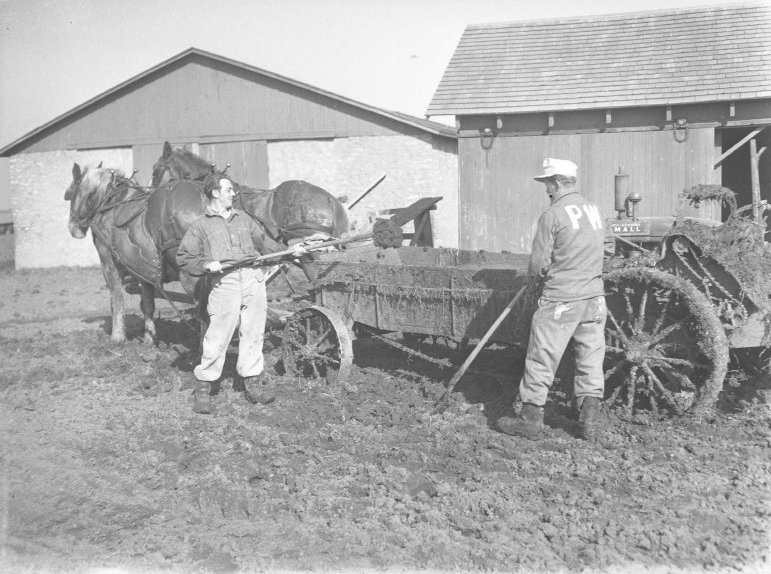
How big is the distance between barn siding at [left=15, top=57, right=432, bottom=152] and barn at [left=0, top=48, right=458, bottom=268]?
0.03 m

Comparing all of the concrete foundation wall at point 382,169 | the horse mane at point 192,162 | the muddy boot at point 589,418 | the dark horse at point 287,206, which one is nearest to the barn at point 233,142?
the concrete foundation wall at point 382,169

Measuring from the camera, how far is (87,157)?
19766mm

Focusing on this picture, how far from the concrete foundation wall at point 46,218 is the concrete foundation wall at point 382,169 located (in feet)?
20.5

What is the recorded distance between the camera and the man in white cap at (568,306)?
5121mm

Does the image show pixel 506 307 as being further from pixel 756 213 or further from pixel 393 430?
pixel 756 213

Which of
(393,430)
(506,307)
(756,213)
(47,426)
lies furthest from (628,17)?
(47,426)

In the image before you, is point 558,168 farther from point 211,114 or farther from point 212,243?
point 211,114

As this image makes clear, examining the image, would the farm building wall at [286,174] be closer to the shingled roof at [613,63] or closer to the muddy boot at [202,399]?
the shingled roof at [613,63]

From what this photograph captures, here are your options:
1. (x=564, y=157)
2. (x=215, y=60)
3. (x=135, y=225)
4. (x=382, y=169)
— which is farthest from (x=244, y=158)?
(x=135, y=225)

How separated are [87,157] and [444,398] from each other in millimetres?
16952

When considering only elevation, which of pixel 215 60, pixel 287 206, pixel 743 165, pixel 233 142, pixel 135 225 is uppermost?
pixel 215 60

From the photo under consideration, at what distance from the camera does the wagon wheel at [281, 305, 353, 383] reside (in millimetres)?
6816

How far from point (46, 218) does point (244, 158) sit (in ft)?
21.3

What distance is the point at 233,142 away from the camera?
59.5 ft
